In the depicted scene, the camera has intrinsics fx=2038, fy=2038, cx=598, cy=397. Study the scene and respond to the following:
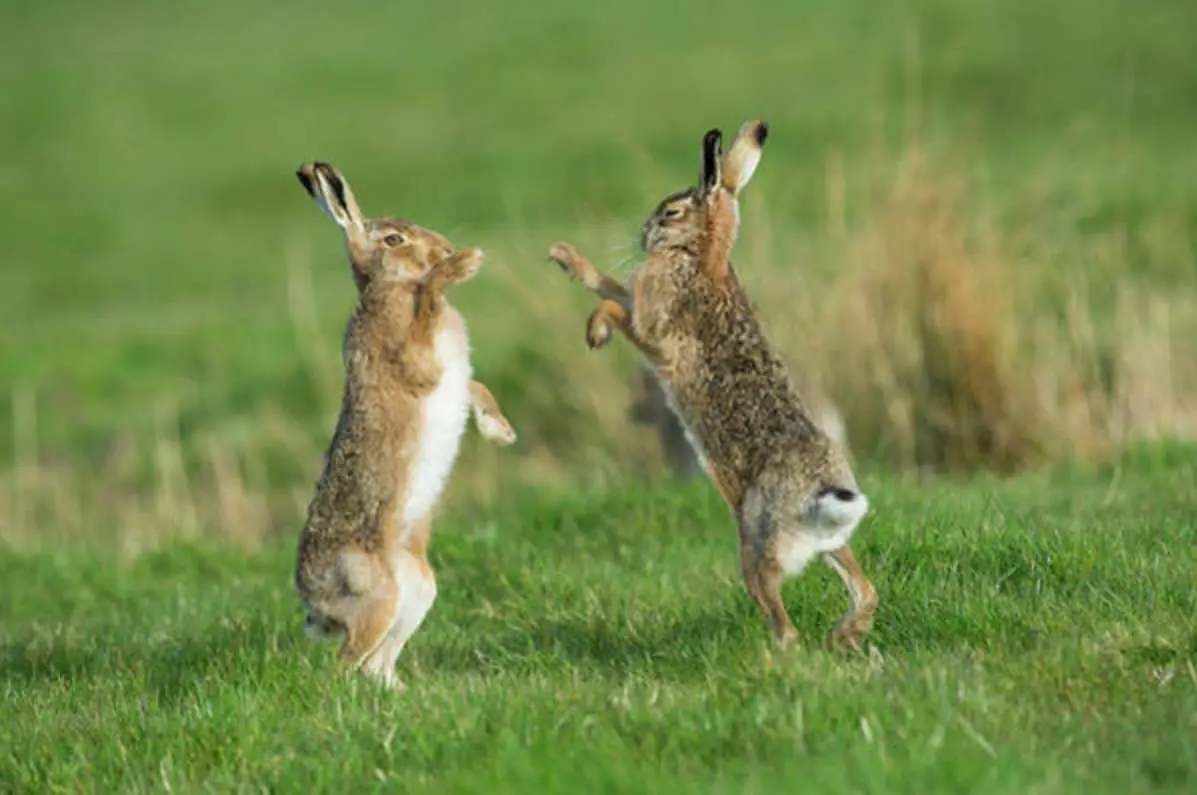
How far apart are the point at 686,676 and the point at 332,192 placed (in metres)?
2.37

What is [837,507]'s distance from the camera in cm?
682

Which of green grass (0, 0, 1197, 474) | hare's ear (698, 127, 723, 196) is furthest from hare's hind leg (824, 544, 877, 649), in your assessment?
green grass (0, 0, 1197, 474)

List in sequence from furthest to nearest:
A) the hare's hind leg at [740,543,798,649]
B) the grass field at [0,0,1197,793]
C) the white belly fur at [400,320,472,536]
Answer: the white belly fur at [400,320,472,536], the hare's hind leg at [740,543,798,649], the grass field at [0,0,1197,793]

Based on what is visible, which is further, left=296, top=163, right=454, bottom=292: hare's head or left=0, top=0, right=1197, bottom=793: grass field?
left=296, top=163, right=454, bottom=292: hare's head

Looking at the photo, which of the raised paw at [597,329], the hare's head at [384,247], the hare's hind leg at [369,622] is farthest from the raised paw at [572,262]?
the hare's hind leg at [369,622]

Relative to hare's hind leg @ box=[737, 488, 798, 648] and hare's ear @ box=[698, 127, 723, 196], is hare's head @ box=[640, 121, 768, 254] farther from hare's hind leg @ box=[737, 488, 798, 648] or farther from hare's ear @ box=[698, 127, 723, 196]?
hare's hind leg @ box=[737, 488, 798, 648]

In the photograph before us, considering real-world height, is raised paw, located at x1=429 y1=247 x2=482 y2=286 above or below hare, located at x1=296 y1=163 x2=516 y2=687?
above

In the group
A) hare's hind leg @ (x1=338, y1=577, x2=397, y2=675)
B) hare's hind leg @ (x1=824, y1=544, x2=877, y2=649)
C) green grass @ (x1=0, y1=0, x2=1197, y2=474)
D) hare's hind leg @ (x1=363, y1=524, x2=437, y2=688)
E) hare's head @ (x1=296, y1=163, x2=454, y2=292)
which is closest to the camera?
hare's hind leg @ (x1=824, y1=544, x2=877, y2=649)

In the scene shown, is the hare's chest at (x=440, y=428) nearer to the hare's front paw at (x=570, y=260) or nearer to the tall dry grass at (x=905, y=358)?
the hare's front paw at (x=570, y=260)

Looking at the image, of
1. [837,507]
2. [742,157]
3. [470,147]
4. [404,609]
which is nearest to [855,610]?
[837,507]

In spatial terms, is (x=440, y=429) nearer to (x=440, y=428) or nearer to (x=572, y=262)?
(x=440, y=428)

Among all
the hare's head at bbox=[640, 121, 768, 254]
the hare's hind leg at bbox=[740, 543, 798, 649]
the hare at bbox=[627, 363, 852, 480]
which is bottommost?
the hare at bbox=[627, 363, 852, 480]

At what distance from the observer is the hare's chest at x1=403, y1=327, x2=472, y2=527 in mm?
7766

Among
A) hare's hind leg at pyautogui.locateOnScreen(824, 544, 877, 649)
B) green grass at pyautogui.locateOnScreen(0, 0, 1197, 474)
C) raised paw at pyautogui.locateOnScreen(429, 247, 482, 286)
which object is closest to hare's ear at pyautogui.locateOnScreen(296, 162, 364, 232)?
raised paw at pyautogui.locateOnScreen(429, 247, 482, 286)
